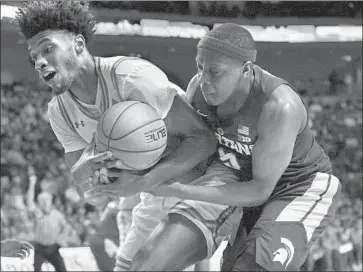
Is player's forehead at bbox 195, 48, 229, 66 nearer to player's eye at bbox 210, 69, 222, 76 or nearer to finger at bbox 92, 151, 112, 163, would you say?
player's eye at bbox 210, 69, 222, 76

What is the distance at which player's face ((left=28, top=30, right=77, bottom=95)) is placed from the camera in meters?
3.10

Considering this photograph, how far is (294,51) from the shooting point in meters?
18.5

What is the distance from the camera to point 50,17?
317 centimetres

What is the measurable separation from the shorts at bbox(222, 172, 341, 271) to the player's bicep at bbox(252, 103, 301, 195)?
25cm

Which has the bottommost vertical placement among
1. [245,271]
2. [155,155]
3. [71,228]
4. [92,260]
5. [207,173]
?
[71,228]

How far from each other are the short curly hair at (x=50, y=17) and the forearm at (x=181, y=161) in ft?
2.50

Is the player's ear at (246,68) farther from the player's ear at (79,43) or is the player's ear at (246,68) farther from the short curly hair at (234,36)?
the player's ear at (79,43)

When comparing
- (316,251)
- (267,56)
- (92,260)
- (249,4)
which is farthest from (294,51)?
(92,260)

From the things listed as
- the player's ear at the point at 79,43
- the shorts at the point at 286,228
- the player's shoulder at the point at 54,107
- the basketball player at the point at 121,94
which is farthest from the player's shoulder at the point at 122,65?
the shorts at the point at 286,228

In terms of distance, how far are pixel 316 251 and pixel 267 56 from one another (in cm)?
877

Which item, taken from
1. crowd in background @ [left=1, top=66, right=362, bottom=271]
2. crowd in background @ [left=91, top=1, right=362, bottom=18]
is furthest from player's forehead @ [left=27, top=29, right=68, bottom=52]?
crowd in background @ [left=91, top=1, right=362, bottom=18]

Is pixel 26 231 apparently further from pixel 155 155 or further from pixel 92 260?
pixel 155 155

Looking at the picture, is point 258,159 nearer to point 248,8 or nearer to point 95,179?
point 95,179

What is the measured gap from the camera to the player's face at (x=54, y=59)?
10.2ft
